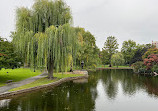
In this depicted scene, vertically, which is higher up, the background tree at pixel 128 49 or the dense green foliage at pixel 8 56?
the background tree at pixel 128 49

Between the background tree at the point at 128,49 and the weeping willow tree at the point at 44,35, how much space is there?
180 ft

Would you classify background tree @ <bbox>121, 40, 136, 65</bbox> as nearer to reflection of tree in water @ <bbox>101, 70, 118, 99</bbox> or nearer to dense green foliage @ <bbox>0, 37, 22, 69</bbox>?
reflection of tree in water @ <bbox>101, 70, 118, 99</bbox>

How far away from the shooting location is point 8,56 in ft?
58.6

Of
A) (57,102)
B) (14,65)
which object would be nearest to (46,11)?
(14,65)

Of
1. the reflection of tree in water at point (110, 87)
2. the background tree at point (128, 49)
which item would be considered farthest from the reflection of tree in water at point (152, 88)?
the background tree at point (128, 49)

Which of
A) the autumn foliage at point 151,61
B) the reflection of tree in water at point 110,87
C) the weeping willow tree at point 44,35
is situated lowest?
the reflection of tree in water at point 110,87

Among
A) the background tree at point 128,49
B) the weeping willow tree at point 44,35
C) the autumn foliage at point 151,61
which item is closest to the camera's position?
the weeping willow tree at point 44,35

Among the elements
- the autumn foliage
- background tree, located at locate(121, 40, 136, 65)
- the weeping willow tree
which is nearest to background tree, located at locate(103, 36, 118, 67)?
background tree, located at locate(121, 40, 136, 65)

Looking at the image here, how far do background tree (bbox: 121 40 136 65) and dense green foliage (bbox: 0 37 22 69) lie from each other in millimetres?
60195

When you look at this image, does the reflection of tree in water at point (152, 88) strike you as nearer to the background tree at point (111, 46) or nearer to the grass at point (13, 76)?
the grass at point (13, 76)

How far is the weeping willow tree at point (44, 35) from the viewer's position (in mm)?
18375

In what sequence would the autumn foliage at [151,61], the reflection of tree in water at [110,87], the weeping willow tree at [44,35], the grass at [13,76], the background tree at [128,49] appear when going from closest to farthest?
1. the reflection of tree in water at [110,87]
2. the weeping willow tree at [44,35]
3. the grass at [13,76]
4. the autumn foliage at [151,61]
5. the background tree at [128,49]

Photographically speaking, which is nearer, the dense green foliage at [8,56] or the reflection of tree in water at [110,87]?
the reflection of tree in water at [110,87]

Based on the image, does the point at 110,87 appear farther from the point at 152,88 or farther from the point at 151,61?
the point at 151,61
